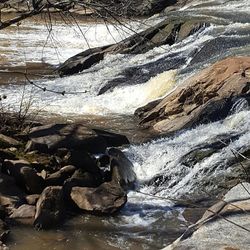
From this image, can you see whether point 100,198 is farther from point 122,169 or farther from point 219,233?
point 219,233

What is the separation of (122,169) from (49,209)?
124 centimetres

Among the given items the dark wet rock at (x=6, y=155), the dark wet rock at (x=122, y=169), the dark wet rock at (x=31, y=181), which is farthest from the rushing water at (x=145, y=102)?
the dark wet rock at (x=6, y=155)

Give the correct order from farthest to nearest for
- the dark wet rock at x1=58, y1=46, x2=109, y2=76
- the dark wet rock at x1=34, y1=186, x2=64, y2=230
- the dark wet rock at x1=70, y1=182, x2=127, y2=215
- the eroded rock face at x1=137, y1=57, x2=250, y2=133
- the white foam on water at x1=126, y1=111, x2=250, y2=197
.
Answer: the dark wet rock at x1=58, y1=46, x2=109, y2=76, the eroded rock face at x1=137, y1=57, x2=250, y2=133, the white foam on water at x1=126, y1=111, x2=250, y2=197, the dark wet rock at x1=70, y1=182, x2=127, y2=215, the dark wet rock at x1=34, y1=186, x2=64, y2=230

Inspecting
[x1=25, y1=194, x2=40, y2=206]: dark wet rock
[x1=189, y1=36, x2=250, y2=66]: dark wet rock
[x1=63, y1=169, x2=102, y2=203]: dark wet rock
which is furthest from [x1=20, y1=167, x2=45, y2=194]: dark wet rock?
[x1=189, y1=36, x2=250, y2=66]: dark wet rock

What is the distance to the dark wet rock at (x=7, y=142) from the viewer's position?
256 inches

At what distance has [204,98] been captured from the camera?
8562 mm

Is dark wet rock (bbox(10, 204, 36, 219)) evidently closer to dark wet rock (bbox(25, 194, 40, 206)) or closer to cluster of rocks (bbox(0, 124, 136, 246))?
cluster of rocks (bbox(0, 124, 136, 246))

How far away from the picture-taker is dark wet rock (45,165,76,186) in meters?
5.89

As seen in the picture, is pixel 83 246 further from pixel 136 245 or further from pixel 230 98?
pixel 230 98

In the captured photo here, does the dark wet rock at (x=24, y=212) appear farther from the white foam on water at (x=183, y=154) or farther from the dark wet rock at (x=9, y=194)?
the white foam on water at (x=183, y=154)

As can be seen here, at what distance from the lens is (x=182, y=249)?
336cm

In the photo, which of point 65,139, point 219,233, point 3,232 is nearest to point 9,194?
point 3,232

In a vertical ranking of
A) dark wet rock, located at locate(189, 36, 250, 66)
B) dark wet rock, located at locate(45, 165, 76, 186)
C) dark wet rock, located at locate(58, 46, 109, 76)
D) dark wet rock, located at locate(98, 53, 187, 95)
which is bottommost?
dark wet rock, located at locate(58, 46, 109, 76)

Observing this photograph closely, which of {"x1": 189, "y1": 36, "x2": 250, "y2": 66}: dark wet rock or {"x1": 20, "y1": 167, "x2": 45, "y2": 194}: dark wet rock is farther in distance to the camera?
{"x1": 189, "y1": 36, "x2": 250, "y2": 66}: dark wet rock
